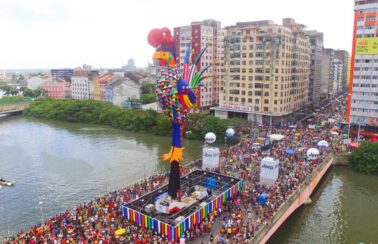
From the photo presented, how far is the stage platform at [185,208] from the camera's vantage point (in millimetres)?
27047

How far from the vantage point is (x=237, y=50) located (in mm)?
72500

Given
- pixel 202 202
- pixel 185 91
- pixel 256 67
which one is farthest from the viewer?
pixel 256 67

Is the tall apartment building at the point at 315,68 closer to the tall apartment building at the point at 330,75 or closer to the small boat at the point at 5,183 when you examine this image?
the tall apartment building at the point at 330,75

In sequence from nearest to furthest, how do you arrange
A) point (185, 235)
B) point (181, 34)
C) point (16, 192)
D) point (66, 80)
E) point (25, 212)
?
point (185, 235) → point (25, 212) → point (16, 192) → point (181, 34) → point (66, 80)

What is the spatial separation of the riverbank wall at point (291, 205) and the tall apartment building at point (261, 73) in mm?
25470

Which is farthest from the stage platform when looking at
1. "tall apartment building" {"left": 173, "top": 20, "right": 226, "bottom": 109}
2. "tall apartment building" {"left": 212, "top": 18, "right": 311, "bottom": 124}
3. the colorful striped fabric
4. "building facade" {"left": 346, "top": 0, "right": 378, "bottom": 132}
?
"tall apartment building" {"left": 173, "top": 20, "right": 226, "bottom": 109}

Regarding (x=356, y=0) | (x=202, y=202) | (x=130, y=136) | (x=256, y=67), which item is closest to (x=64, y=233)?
(x=202, y=202)

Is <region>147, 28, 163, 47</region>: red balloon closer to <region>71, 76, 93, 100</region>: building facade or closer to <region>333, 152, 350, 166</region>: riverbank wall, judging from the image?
<region>333, 152, 350, 166</region>: riverbank wall

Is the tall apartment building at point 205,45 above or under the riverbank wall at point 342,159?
above

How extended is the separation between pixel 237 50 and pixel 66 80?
93458 mm

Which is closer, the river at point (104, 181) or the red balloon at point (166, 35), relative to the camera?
the red balloon at point (166, 35)

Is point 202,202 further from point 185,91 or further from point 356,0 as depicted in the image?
point 356,0

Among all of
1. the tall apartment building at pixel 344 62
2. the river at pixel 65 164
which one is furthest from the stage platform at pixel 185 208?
the tall apartment building at pixel 344 62

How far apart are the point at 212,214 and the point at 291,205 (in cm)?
926
